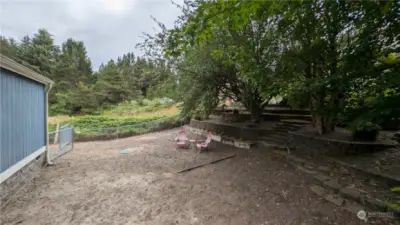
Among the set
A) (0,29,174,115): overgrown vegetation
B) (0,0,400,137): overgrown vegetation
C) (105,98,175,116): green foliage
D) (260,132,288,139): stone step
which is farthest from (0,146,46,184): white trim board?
(0,29,174,115): overgrown vegetation

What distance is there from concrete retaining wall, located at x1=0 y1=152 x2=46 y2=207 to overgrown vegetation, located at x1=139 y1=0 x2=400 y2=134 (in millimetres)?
3635

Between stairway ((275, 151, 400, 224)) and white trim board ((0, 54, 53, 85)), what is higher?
white trim board ((0, 54, 53, 85))

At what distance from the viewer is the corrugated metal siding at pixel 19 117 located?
2.96m

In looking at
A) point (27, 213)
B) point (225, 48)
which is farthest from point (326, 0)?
point (27, 213)

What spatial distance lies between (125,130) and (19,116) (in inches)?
299

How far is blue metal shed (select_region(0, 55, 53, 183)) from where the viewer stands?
2.94 m

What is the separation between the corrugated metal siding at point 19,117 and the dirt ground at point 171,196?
2.50ft

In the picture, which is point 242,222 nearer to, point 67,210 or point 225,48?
point 67,210

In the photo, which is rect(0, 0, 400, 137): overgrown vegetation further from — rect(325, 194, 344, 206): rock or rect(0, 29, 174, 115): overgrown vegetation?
rect(0, 29, 174, 115): overgrown vegetation

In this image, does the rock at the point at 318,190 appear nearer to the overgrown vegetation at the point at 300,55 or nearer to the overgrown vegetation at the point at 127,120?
the overgrown vegetation at the point at 300,55

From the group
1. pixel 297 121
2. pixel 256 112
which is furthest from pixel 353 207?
pixel 256 112

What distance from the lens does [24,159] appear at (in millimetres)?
3689

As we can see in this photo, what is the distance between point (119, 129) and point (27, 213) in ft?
28.1

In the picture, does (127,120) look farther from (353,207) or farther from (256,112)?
(353,207)
